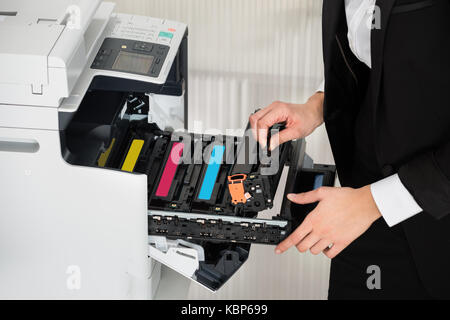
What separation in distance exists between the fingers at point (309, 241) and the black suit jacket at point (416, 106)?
17 cm

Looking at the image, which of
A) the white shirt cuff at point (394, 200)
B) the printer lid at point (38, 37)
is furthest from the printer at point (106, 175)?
the white shirt cuff at point (394, 200)

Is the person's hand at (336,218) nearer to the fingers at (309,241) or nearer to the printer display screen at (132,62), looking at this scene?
the fingers at (309,241)

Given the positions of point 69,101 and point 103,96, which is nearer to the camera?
point 69,101

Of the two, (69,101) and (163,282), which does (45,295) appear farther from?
(69,101)

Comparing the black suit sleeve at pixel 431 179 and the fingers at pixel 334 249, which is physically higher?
the black suit sleeve at pixel 431 179

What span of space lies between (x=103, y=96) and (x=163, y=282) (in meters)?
0.46

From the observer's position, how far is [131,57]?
1339mm

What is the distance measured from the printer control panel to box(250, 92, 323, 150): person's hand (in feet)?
0.75

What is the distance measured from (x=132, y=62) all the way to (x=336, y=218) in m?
0.52

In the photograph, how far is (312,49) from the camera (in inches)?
79.8

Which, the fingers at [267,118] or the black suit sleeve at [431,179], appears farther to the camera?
the fingers at [267,118]

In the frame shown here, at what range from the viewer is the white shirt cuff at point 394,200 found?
3.56ft

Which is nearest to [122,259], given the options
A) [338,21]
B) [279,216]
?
[279,216]

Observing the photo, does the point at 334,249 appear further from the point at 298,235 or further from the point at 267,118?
the point at 267,118
